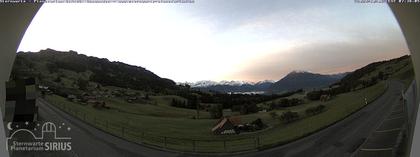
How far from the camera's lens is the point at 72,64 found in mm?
5430

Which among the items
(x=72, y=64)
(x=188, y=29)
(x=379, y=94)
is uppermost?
(x=188, y=29)

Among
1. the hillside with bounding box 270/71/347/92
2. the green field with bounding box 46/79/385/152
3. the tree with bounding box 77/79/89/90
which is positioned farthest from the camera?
the tree with bounding box 77/79/89/90

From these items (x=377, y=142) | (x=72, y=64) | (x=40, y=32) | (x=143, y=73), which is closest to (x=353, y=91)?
(x=377, y=142)

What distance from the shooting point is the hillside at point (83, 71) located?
5383 mm

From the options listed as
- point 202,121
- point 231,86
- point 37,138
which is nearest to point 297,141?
point 231,86

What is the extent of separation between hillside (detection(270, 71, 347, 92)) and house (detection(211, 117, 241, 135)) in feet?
1.73

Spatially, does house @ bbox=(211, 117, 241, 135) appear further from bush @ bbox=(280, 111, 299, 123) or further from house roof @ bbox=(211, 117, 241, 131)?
bush @ bbox=(280, 111, 299, 123)

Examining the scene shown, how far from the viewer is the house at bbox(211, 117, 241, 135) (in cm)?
532

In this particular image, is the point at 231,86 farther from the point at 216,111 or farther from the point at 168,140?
the point at 168,140

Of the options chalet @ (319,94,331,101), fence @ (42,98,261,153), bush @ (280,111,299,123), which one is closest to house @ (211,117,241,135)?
fence @ (42,98,261,153)

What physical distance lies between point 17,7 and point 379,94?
408 cm

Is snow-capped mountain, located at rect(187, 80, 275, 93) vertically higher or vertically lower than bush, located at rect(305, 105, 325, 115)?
higher

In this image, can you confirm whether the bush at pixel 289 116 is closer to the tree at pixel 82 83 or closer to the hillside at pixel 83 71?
the hillside at pixel 83 71

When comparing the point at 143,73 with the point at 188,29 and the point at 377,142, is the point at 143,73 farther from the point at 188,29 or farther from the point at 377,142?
the point at 377,142
